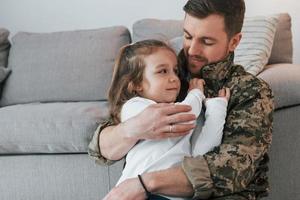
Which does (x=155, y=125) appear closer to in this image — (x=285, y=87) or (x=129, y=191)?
(x=129, y=191)

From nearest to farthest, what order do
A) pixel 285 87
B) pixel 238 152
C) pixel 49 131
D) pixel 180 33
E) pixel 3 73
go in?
pixel 238 152
pixel 285 87
pixel 49 131
pixel 180 33
pixel 3 73

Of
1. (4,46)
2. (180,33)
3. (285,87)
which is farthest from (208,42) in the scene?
(4,46)

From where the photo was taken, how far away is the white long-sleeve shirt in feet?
3.65

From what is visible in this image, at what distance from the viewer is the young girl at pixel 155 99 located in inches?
44.1

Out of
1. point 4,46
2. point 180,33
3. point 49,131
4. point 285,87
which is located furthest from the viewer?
point 4,46

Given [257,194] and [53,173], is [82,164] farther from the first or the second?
[257,194]

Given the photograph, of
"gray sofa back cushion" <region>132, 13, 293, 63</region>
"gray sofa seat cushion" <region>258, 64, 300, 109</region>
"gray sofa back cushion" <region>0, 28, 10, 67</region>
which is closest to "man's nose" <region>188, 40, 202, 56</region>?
"gray sofa seat cushion" <region>258, 64, 300, 109</region>

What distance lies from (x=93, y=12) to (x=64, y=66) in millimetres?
670

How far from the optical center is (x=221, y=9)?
121 centimetres

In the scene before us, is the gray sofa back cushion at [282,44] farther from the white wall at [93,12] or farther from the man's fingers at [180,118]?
the man's fingers at [180,118]

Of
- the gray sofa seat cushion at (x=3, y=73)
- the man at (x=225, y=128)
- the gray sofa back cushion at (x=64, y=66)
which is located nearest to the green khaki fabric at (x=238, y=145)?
the man at (x=225, y=128)

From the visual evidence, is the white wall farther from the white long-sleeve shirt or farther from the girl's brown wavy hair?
the white long-sleeve shirt

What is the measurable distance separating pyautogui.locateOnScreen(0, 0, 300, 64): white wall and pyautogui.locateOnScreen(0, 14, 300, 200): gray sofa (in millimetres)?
404

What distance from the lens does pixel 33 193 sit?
2041 mm
